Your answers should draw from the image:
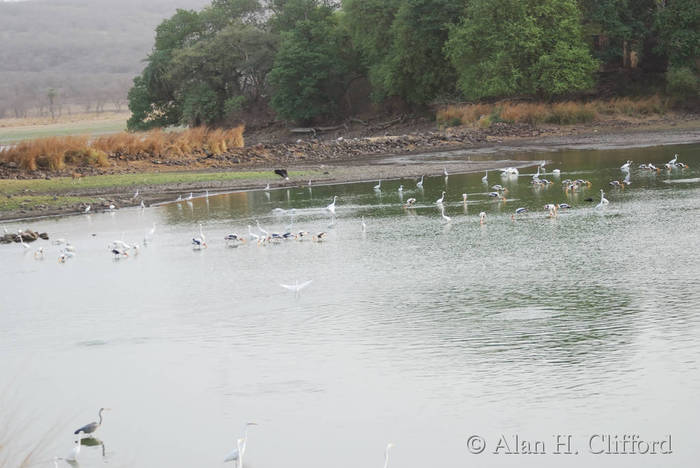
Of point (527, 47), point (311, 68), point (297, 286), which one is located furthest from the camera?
point (311, 68)

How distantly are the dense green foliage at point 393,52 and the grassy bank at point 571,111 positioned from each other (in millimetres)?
1181

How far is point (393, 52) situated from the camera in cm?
6700

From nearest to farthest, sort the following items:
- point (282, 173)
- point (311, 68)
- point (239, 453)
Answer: point (239, 453) → point (282, 173) → point (311, 68)

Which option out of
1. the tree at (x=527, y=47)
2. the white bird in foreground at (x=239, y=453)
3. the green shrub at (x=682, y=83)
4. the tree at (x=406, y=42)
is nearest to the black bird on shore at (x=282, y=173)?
the tree at (x=527, y=47)

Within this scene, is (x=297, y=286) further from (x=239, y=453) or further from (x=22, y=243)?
(x=22, y=243)

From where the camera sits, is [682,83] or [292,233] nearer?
Answer: [292,233]

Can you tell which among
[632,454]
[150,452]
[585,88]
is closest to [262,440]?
[150,452]

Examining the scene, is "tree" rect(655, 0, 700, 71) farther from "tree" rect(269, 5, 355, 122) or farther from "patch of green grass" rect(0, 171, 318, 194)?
"patch of green grass" rect(0, 171, 318, 194)

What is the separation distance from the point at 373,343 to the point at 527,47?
45.5 meters

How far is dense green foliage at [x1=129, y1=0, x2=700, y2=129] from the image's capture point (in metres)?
57.0

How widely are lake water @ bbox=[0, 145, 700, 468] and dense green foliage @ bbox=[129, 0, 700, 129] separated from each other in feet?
114

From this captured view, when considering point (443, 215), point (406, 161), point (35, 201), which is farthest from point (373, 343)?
point (406, 161)

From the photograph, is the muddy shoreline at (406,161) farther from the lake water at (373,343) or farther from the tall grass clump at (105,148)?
the lake water at (373,343)

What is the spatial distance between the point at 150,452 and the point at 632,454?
17.7 ft
